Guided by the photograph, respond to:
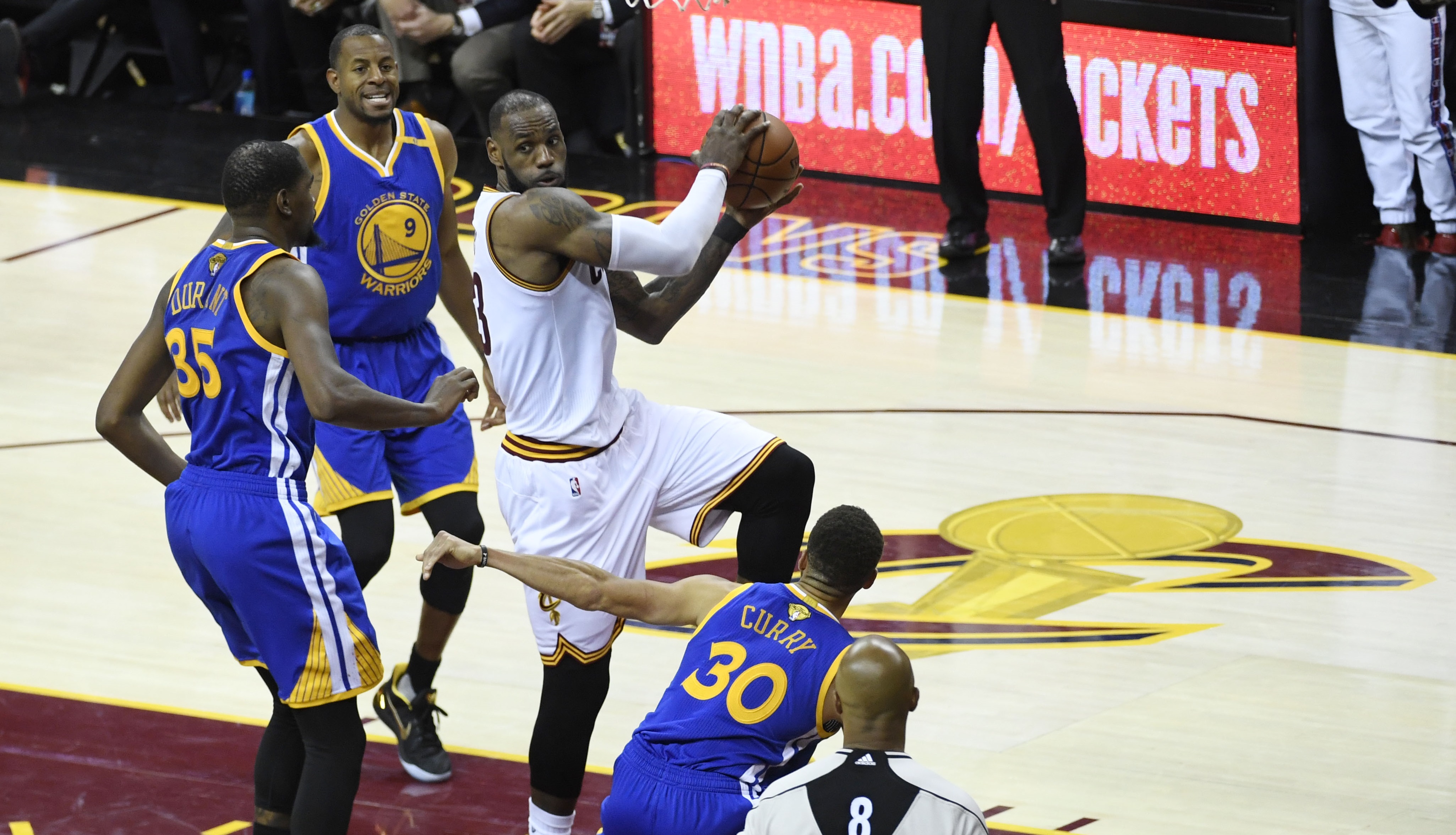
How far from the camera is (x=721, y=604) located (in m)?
3.92

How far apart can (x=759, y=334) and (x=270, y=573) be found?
504cm

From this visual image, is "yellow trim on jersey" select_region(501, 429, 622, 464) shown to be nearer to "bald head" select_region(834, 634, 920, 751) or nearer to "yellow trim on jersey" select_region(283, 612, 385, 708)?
"yellow trim on jersey" select_region(283, 612, 385, 708)

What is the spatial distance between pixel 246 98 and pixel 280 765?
970cm

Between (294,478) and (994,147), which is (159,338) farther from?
(994,147)

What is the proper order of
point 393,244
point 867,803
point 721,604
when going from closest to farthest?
point 867,803 < point 721,604 < point 393,244

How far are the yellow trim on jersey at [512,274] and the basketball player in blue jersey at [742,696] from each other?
785mm

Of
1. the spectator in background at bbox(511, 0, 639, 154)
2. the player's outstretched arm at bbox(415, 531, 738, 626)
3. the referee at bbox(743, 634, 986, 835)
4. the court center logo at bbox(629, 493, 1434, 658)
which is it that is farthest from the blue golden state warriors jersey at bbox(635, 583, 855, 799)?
the spectator in background at bbox(511, 0, 639, 154)

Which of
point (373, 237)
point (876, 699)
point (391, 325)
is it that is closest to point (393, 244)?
point (373, 237)

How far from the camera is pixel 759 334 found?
9000mm

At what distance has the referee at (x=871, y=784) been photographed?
10.0 feet

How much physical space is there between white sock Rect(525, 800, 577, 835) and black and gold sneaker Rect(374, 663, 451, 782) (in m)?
0.62

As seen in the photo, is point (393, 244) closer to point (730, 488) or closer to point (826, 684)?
point (730, 488)

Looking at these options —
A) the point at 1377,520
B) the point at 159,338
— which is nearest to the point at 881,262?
the point at 1377,520

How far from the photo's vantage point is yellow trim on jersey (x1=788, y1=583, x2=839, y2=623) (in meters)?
3.82
